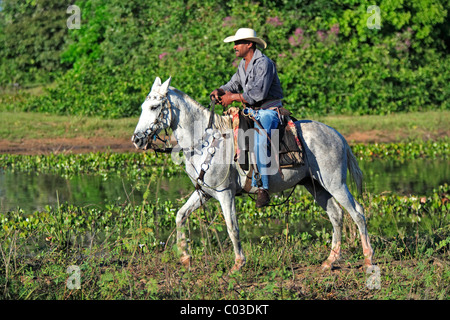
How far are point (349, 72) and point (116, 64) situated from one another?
8.34 m

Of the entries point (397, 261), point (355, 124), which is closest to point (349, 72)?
point (355, 124)

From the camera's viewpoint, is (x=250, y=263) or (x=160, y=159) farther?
(x=160, y=159)

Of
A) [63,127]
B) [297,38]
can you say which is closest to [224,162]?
[63,127]

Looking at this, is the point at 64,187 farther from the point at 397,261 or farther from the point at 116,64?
the point at 116,64

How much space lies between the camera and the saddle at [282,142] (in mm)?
6820

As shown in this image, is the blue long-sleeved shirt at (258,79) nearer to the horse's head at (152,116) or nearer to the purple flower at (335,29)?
the horse's head at (152,116)

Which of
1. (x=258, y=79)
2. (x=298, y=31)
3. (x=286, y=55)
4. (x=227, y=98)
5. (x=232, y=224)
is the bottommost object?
(x=232, y=224)

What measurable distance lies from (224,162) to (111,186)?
244 inches

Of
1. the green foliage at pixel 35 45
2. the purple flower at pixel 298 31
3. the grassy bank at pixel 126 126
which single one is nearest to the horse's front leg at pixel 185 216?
the grassy bank at pixel 126 126

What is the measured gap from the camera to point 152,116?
6.39m

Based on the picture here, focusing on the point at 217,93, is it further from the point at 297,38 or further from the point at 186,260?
the point at 297,38

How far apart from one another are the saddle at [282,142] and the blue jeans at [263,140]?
83mm

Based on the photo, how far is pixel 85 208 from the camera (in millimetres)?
10164
